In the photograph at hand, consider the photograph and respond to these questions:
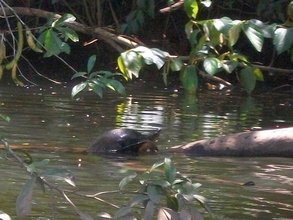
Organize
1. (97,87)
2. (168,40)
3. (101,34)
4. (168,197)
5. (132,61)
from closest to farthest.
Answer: (168,197), (97,87), (132,61), (101,34), (168,40)

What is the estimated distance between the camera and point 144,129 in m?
8.74

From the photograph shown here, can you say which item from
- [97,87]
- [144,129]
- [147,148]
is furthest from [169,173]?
[144,129]

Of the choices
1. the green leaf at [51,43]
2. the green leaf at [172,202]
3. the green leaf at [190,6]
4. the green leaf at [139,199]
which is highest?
the green leaf at [190,6]

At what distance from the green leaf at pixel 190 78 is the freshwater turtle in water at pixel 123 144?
419 cm

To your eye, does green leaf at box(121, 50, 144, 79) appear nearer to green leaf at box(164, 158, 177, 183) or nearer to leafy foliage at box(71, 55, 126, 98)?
leafy foliage at box(71, 55, 126, 98)

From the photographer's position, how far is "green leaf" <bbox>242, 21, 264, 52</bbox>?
3.29 m

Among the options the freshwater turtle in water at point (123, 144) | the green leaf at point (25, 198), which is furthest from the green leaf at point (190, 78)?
the freshwater turtle in water at point (123, 144)

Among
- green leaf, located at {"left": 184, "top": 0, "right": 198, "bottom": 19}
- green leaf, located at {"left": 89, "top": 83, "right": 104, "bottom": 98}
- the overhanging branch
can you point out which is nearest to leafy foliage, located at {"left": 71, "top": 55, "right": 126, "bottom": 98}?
green leaf, located at {"left": 89, "top": 83, "right": 104, "bottom": 98}

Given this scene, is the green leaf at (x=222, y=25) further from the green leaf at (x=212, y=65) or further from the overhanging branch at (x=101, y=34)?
the overhanging branch at (x=101, y=34)

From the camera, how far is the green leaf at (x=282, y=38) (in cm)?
343

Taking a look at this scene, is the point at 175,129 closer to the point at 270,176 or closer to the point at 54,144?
the point at 54,144

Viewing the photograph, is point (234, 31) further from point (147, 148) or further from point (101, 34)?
point (147, 148)

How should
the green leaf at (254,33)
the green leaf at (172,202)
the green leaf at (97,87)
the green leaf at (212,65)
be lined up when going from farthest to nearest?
the green leaf at (212,65), the green leaf at (254,33), the green leaf at (97,87), the green leaf at (172,202)

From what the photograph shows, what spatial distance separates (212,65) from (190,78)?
100 millimetres
